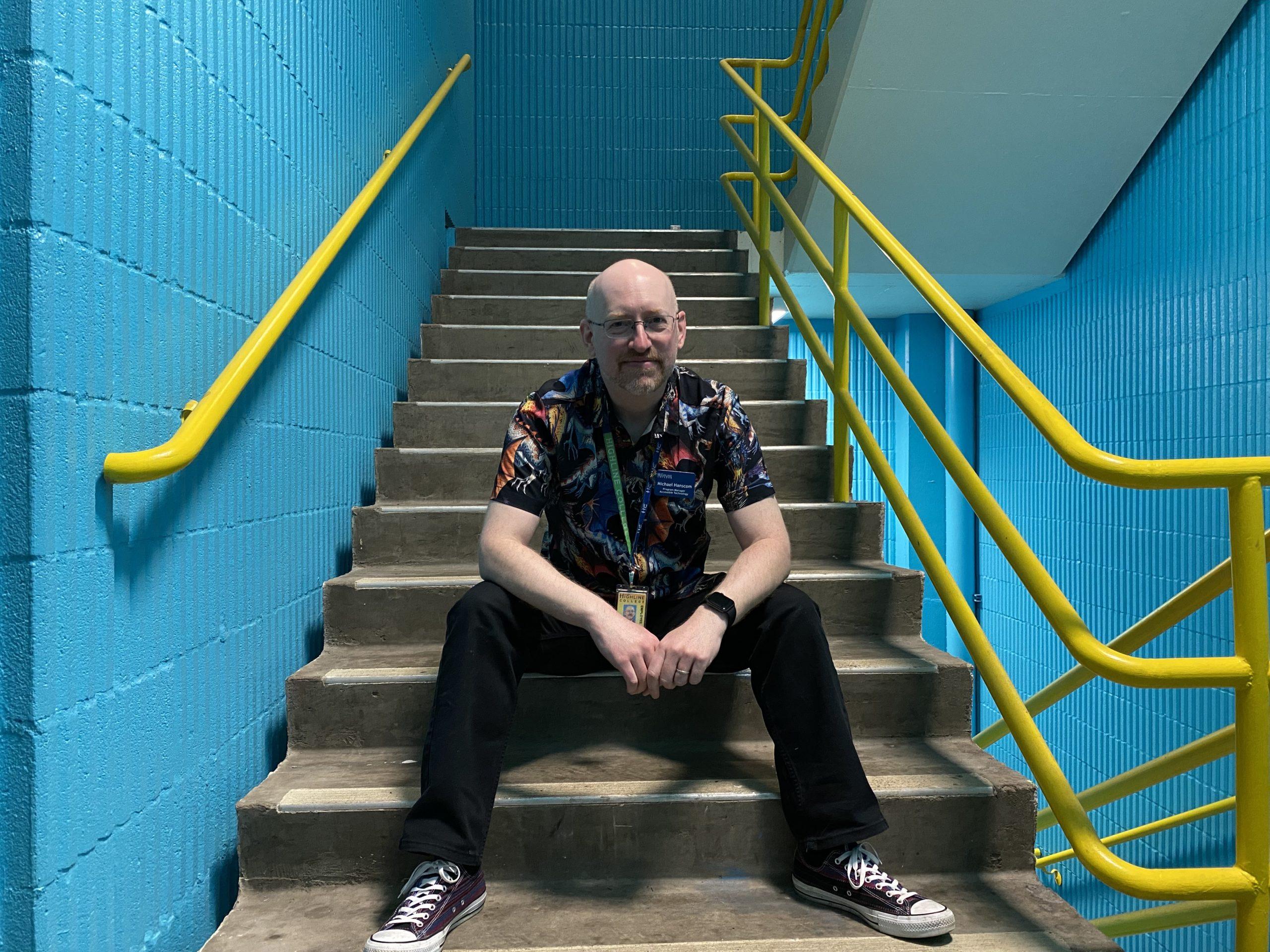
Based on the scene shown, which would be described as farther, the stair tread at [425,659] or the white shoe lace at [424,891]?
the stair tread at [425,659]

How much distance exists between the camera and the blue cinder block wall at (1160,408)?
3.09 m

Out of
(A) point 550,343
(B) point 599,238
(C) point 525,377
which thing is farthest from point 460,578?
(B) point 599,238

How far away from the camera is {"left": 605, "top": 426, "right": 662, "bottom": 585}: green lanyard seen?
185 centimetres

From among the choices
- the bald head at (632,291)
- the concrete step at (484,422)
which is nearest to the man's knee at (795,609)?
the bald head at (632,291)

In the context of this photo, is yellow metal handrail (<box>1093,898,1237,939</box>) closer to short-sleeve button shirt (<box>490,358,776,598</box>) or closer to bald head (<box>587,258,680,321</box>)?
short-sleeve button shirt (<box>490,358,776,598</box>)

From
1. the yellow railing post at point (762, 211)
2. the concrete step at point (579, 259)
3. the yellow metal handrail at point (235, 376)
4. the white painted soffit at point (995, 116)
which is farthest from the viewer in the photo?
the concrete step at point (579, 259)

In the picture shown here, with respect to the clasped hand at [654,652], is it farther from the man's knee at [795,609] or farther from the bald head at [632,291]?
the bald head at [632,291]

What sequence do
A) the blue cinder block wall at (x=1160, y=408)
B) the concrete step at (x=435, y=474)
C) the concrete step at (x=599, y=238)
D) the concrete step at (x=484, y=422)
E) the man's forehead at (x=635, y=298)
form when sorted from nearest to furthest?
the man's forehead at (x=635, y=298), the concrete step at (x=435, y=474), the concrete step at (x=484, y=422), the blue cinder block wall at (x=1160, y=408), the concrete step at (x=599, y=238)

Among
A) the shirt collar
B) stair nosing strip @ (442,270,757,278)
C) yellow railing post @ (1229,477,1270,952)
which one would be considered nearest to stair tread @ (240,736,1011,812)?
yellow railing post @ (1229,477,1270,952)

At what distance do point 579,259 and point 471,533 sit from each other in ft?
6.30

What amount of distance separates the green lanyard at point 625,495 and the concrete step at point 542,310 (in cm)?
178

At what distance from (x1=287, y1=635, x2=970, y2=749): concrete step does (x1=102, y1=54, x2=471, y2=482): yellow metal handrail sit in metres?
0.64

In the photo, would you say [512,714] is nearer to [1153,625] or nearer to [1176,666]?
[1176,666]

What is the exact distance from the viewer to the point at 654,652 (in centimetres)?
156
